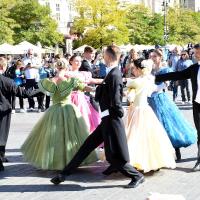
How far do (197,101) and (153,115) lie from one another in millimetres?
726

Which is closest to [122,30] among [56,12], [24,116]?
[56,12]

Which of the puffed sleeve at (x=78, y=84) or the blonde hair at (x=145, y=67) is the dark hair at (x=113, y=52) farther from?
the puffed sleeve at (x=78, y=84)

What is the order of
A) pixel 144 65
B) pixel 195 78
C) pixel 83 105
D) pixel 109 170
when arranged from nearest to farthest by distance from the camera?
pixel 109 170 → pixel 144 65 → pixel 195 78 → pixel 83 105

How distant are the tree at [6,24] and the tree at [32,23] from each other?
1474mm

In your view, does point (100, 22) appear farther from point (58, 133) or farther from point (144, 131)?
point (144, 131)

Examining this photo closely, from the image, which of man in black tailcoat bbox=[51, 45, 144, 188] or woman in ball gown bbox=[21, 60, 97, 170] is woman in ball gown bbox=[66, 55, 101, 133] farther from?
man in black tailcoat bbox=[51, 45, 144, 188]

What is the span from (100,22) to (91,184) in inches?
1971

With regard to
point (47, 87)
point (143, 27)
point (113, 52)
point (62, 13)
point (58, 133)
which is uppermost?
point (62, 13)

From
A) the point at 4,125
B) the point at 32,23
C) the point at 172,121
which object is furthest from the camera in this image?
the point at 32,23

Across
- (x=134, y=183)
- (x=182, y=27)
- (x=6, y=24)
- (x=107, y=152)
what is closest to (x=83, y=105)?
(x=107, y=152)

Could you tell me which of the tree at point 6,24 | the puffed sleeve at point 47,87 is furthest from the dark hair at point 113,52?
the tree at point 6,24

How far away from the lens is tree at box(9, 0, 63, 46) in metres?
53.5

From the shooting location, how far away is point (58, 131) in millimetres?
8031

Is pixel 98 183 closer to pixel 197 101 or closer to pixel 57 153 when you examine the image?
pixel 57 153
